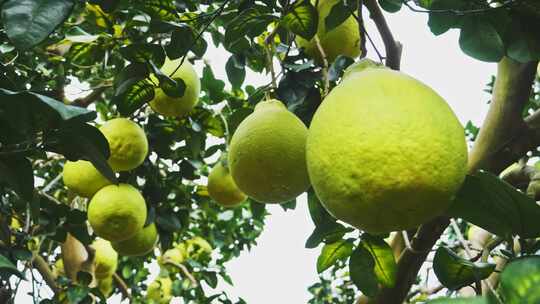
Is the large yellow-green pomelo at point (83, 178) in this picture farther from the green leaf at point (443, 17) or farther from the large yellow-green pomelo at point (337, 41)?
the green leaf at point (443, 17)

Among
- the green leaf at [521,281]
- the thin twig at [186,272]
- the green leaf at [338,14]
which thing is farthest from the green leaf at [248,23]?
the thin twig at [186,272]

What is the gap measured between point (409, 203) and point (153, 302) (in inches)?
104

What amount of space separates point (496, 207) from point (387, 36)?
0.38m

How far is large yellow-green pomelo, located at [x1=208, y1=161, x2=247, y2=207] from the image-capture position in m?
1.87

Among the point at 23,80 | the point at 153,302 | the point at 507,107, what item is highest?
the point at 507,107

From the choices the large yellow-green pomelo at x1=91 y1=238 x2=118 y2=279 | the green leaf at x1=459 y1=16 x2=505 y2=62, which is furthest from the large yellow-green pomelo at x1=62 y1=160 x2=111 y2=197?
the green leaf at x1=459 y1=16 x2=505 y2=62

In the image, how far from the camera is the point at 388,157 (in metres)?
0.65

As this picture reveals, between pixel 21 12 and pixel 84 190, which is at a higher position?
pixel 21 12

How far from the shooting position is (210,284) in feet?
9.98

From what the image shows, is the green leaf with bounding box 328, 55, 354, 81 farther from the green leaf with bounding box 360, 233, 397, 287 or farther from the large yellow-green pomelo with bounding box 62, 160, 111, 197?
the large yellow-green pomelo with bounding box 62, 160, 111, 197

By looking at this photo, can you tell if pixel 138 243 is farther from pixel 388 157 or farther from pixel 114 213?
pixel 388 157

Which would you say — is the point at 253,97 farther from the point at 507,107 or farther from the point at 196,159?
the point at 196,159

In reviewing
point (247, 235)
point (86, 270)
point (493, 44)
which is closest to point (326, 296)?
point (247, 235)

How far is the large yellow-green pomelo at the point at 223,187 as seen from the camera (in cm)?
187
